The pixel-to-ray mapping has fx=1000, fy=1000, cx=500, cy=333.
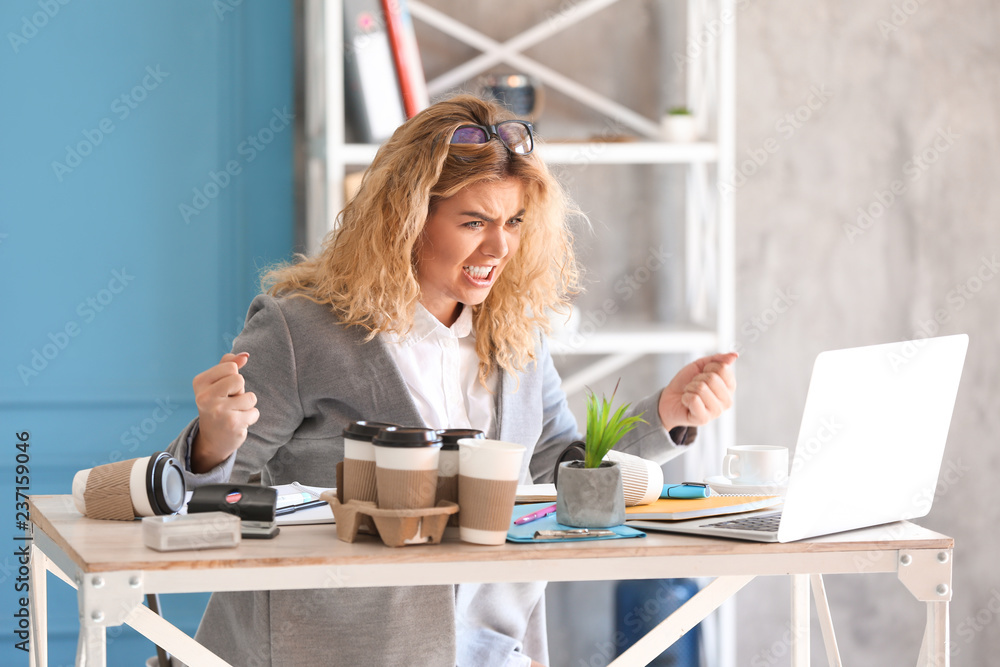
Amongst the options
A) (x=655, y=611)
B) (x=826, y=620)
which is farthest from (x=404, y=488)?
(x=655, y=611)

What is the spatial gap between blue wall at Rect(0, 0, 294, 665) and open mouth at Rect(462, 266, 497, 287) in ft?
3.58

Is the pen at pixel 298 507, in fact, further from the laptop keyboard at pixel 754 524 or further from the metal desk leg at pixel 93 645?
the laptop keyboard at pixel 754 524

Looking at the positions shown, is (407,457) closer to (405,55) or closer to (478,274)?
(478,274)

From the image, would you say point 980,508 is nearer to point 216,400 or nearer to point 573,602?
point 573,602

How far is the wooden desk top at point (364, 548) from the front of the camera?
1.09m

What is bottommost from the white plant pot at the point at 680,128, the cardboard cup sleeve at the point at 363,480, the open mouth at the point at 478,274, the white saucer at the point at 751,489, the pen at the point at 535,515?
the white saucer at the point at 751,489

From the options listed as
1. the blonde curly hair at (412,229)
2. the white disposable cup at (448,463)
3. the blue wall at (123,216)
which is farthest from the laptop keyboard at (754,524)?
the blue wall at (123,216)

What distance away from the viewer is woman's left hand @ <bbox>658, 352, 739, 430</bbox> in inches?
62.4

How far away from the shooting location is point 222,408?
4.37 feet

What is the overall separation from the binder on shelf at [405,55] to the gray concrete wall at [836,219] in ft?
1.43

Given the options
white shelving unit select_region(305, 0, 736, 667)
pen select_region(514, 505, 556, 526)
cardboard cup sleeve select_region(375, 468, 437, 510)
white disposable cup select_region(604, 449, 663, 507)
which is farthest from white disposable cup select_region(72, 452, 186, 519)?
white shelving unit select_region(305, 0, 736, 667)

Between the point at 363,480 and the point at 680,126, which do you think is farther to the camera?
the point at 680,126

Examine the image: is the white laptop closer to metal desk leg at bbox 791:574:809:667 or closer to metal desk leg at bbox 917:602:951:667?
metal desk leg at bbox 917:602:951:667

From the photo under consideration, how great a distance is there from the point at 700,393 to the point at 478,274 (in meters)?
0.44
